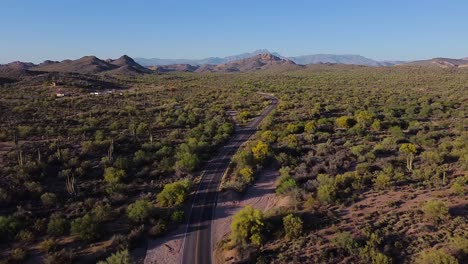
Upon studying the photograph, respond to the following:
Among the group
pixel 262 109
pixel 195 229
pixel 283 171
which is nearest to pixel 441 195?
pixel 283 171

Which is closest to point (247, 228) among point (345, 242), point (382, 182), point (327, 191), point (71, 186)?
point (345, 242)

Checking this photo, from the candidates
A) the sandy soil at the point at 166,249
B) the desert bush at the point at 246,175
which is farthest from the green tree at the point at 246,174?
the sandy soil at the point at 166,249

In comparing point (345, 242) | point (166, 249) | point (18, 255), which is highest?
point (345, 242)

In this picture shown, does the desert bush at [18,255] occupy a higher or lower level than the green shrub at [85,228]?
lower

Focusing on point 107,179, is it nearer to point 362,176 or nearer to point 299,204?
point 299,204

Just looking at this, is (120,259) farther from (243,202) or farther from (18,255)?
(243,202)

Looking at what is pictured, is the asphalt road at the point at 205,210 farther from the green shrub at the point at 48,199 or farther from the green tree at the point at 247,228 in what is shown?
the green shrub at the point at 48,199
